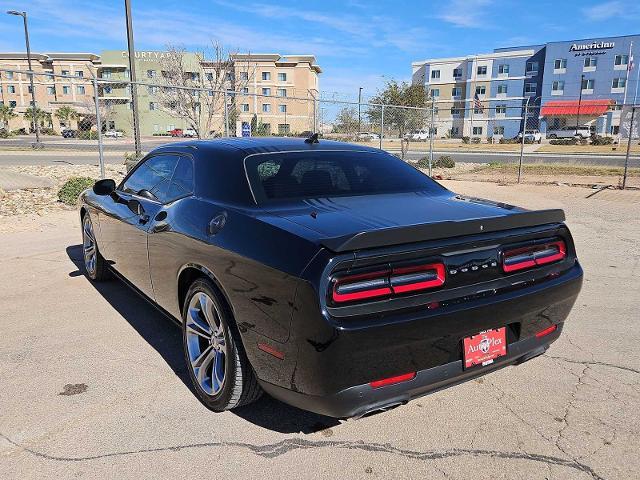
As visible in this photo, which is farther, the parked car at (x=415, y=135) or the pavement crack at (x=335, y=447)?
the parked car at (x=415, y=135)

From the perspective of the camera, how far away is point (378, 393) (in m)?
2.20

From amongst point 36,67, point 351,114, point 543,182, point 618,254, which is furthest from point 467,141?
point 36,67

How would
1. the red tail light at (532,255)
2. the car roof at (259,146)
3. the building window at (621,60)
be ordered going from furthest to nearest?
1. the building window at (621,60)
2. the car roof at (259,146)
3. the red tail light at (532,255)

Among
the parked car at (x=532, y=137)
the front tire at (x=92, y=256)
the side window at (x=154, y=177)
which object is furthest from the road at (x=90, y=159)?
the parked car at (x=532, y=137)

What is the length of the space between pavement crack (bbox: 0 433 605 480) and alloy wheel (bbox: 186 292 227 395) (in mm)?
398

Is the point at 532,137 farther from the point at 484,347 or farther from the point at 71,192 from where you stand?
the point at 484,347

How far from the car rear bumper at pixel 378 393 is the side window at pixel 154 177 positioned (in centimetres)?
186

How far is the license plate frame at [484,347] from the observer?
239 cm

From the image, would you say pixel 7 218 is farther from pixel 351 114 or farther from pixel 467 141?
pixel 467 141

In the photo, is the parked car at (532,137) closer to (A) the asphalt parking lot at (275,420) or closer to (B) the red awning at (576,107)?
(B) the red awning at (576,107)

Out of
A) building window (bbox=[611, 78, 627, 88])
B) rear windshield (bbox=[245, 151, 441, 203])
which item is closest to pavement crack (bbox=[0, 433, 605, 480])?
rear windshield (bbox=[245, 151, 441, 203])

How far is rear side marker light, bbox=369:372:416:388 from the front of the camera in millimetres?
2203

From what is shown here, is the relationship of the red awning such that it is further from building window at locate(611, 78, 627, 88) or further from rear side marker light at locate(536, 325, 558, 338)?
rear side marker light at locate(536, 325, 558, 338)

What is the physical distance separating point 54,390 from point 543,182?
15152 mm
